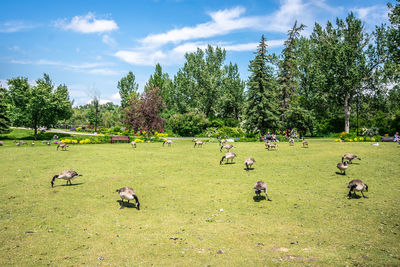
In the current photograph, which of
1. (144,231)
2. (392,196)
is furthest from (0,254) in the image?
(392,196)

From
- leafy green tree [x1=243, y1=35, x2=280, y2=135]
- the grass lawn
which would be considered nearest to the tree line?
leafy green tree [x1=243, y1=35, x2=280, y2=135]

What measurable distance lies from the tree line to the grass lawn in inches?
1197

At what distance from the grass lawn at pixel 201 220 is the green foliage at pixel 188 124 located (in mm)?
42089

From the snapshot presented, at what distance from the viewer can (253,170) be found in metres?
18.0

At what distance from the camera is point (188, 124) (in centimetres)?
5916

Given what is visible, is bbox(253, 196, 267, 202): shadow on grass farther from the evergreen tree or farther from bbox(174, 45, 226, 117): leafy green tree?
bbox(174, 45, 226, 117): leafy green tree

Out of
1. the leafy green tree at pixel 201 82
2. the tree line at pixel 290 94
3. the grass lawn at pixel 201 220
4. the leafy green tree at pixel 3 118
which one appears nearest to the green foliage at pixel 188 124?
the tree line at pixel 290 94

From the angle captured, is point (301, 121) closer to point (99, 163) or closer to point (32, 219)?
point (99, 163)

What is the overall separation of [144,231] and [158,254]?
1695 mm

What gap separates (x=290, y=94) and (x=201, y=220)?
48.0 m

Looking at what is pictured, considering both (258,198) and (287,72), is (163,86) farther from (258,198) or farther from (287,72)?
(258,198)

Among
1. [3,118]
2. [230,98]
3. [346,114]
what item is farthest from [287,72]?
[3,118]

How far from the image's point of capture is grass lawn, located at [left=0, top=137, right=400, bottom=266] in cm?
681

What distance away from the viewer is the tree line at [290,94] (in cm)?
4494
